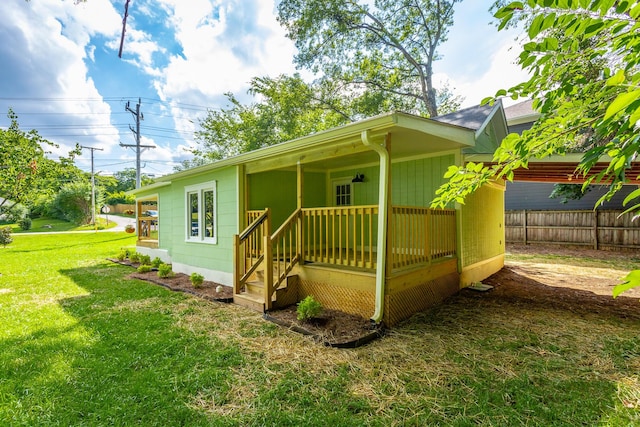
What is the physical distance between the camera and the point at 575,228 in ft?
37.9

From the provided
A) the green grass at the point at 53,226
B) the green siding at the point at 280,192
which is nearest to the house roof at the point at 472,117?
the green siding at the point at 280,192

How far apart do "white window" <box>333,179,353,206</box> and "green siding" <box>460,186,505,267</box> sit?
108 inches

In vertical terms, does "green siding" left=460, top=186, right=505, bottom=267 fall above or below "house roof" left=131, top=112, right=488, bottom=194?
below

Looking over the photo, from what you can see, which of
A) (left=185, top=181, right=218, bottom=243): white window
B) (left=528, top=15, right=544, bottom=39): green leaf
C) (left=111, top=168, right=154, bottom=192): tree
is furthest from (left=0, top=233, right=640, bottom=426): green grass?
(left=111, top=168, right=154, bottom=192): tree

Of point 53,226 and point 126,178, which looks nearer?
point 53,226

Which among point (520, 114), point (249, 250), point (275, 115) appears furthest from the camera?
point (275, 115)

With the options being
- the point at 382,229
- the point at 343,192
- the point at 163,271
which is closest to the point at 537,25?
the point at 382,229

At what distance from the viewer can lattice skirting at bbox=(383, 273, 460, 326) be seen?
4238 millimetres

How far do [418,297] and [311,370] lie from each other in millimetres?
2367

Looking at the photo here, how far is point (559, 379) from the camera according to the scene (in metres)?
2.90

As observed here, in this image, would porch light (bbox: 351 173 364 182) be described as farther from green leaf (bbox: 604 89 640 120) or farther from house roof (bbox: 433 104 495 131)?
green leaf (bbox: 604 89 640 120)

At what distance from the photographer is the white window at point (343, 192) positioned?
25.4ft

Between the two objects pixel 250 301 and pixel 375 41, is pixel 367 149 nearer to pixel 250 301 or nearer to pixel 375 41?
pixel 250 301

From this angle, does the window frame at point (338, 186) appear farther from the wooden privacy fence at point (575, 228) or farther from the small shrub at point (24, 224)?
the small shrub at point (24, 224)
